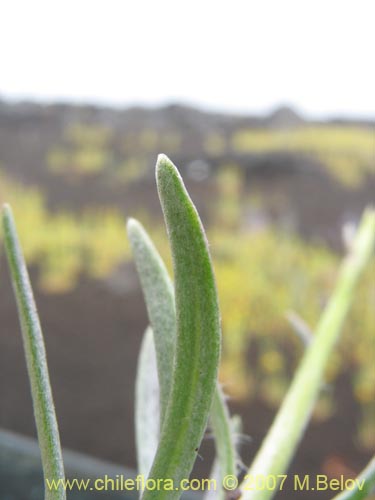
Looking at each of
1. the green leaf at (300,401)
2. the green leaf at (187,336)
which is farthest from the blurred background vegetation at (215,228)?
the green leaf at (187,336)

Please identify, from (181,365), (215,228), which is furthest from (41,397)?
(215,228)

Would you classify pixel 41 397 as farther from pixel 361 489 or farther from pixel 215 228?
pixel 215 228

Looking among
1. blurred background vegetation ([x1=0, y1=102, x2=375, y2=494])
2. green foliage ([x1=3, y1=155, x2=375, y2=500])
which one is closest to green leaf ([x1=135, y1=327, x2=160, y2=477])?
green foliage ([x1=3, y1=155, x2=375, y2=500])

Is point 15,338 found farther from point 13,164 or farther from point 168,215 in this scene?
point 168,215

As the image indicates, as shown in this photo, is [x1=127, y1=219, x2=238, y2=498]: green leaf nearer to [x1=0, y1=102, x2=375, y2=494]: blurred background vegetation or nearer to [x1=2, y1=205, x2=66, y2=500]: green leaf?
[x1=2, y1=205, x2=66, y2=500]: green leaf

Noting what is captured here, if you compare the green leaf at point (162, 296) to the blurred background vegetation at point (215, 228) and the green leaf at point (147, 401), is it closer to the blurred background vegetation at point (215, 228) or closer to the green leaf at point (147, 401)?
the green leaf at point (147, 401)

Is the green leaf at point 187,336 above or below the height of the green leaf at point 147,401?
above
